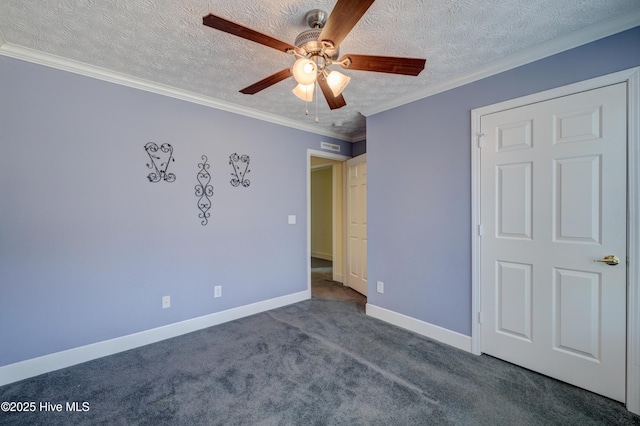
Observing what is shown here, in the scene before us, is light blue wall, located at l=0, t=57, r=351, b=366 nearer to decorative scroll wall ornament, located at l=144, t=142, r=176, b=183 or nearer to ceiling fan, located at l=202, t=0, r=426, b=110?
decorative scroll wall ornament, located at l=144, t=142, r=176, b=183

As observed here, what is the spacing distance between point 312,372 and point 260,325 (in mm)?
1067

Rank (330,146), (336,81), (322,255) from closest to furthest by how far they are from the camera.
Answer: (336,81), (330,146), (322,255)

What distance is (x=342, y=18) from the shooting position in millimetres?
1200

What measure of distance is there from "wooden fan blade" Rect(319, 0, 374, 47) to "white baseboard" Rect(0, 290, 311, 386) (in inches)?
114

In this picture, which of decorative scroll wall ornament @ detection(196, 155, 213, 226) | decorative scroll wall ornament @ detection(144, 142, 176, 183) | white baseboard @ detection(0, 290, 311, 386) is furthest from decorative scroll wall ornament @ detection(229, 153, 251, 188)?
white baseboard @ detection(0, 290, 311, 386)

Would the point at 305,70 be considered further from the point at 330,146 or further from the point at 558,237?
the point at 330,146

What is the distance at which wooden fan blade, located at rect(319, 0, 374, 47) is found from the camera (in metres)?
1.11

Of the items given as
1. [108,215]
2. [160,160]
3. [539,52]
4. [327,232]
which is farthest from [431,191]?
[327,232]

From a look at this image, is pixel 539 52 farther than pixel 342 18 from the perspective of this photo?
Yes

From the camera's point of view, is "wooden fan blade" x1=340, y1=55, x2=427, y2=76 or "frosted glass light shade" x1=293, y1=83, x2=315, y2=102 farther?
"frosted glass light shade" x1=293, y1=83, x2=315, y2=102

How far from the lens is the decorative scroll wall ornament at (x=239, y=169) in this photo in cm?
321

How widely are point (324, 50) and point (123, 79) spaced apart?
2.09 meters

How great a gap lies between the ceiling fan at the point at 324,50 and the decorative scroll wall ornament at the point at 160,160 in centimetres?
153

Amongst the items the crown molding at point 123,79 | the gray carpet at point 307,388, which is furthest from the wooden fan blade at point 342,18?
the gray carpet at point 307,388
